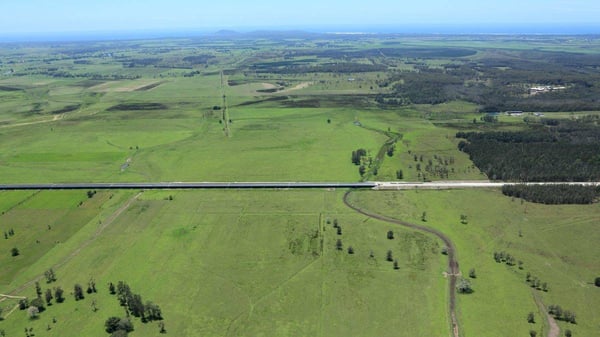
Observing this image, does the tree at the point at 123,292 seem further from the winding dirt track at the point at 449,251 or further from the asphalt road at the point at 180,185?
the winding dirt track at the point at 449,251

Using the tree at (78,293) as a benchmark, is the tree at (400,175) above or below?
above

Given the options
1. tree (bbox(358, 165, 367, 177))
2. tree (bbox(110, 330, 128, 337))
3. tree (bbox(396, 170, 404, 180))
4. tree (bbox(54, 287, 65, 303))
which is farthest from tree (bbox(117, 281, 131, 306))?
tree (bbox(396, 170, 404, 180))

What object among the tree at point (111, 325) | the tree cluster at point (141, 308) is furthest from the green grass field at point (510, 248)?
the tree at point (111, 325)

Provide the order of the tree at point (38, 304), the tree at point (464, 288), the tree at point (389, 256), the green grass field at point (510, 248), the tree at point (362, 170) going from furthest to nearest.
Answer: the tree at point (362, 170) < the tree at point (389, 256) < the tree at point (464, 288) < the tree at point (38, 304) < the green grass field at point (510, 248)

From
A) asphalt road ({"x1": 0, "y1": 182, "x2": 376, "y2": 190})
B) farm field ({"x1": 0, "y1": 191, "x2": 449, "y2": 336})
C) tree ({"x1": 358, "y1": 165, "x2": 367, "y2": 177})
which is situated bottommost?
farm field ({"x1": 0, "y1": 191, "x2": 449, "y2": 336})

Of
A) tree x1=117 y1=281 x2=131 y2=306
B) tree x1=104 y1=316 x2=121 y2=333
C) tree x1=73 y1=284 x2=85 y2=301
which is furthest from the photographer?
tree x1=73 y1=284 x2=85 y2=301

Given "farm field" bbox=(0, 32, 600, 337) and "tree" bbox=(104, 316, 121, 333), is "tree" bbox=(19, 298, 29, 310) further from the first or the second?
"tree" bbox=(104, 316, 121, 333)

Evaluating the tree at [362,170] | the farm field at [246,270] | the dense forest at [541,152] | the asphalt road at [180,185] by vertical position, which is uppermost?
the dense forest at [541,152]

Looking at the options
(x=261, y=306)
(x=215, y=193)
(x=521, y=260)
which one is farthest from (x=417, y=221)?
(x=215, y=193)
